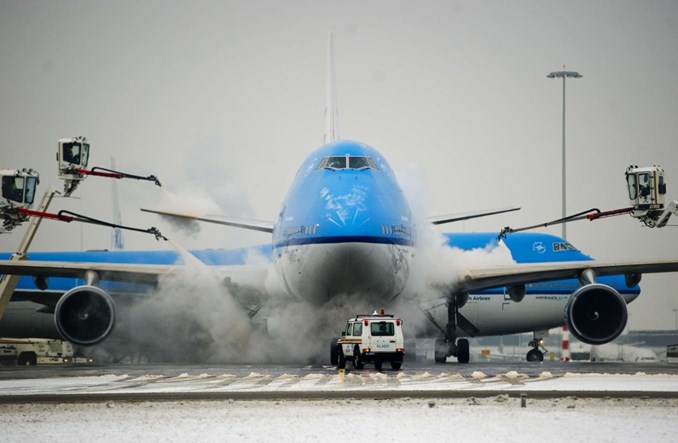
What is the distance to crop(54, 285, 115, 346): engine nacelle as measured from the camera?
3061 cm

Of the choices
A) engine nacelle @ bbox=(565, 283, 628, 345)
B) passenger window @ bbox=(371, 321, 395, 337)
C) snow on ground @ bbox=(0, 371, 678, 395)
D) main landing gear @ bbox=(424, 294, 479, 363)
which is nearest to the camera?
snow on ground @ bbox=(0, 371, 678, 395)

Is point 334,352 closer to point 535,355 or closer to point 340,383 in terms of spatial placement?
point 340,383

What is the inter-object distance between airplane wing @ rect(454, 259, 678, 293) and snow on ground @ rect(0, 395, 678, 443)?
13.9 meters

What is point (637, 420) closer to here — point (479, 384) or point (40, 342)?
point (479, 384)

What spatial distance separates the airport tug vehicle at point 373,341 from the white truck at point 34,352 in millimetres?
28826

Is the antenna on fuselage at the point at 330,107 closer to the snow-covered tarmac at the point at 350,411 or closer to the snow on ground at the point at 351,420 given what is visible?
the snow-covered tarmac at the point at 350,411

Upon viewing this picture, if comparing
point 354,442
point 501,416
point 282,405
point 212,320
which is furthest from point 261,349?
point 354,442

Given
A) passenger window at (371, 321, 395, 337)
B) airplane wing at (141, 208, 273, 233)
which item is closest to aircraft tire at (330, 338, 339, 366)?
passenger window at (371, 321, 395, 337)

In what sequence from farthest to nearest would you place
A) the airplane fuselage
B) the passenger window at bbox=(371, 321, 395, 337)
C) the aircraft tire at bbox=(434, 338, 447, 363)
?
the aircraft tire at bbox=(434, 338, 447, 363) < the airplane fuselage < the passenger window at bbox=(371, 321, 395, 337)

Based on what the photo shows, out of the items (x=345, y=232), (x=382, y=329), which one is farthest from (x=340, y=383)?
(x=345, y=232)

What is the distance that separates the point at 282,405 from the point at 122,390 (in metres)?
4.67

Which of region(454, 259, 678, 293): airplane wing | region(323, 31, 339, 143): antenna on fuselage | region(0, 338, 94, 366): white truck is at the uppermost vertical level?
region(323, 31, 339, 143): antenna on fuselage

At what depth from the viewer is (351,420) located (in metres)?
14.4

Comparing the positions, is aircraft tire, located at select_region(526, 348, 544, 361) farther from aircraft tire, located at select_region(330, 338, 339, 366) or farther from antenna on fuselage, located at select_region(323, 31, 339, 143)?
aircraft tire, located at select_region(330, 338, 339, 366)
